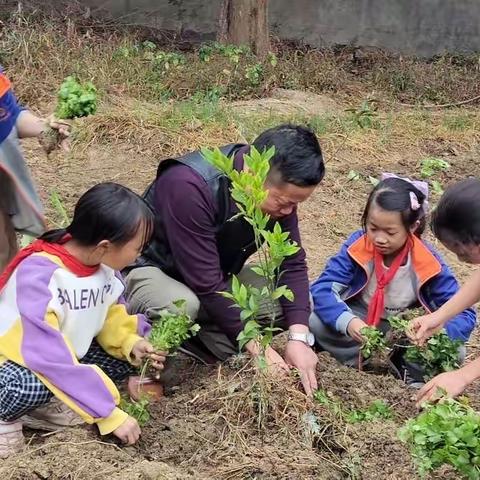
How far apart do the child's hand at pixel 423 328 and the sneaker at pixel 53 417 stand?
1152mm

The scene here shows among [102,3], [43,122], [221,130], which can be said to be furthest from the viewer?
[102,3]

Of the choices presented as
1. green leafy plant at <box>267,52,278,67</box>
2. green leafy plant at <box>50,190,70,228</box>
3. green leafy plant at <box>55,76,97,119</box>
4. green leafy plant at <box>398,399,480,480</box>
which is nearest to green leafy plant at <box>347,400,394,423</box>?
green leafy plant at <box>398,399,480,480</box>

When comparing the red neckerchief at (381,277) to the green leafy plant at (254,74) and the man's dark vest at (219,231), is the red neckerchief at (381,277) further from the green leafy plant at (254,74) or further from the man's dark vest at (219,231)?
the green leafy plant at (254,74)

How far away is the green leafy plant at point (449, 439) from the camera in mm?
2004

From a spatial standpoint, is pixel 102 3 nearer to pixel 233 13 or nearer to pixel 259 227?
pixel 233 13

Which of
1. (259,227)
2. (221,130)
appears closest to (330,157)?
(221,130)

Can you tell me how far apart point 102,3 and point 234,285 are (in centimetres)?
800

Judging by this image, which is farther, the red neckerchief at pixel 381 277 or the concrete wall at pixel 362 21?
the concrete wall at pixel 362 21

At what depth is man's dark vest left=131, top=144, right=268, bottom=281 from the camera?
3.06m

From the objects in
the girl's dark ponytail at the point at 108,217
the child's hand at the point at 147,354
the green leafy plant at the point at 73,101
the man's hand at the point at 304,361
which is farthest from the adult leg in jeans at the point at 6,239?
the man's hand at the point at 304,361

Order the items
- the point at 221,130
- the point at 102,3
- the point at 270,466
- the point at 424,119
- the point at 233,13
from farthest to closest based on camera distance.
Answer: the point at 102,3, the point at 233,13, the point at 424,119, the point at 221,130, the point at 270,466

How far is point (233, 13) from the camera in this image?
8578 millimetres

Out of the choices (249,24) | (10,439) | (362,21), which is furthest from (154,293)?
(362,21)

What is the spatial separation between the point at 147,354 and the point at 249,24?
634cm
